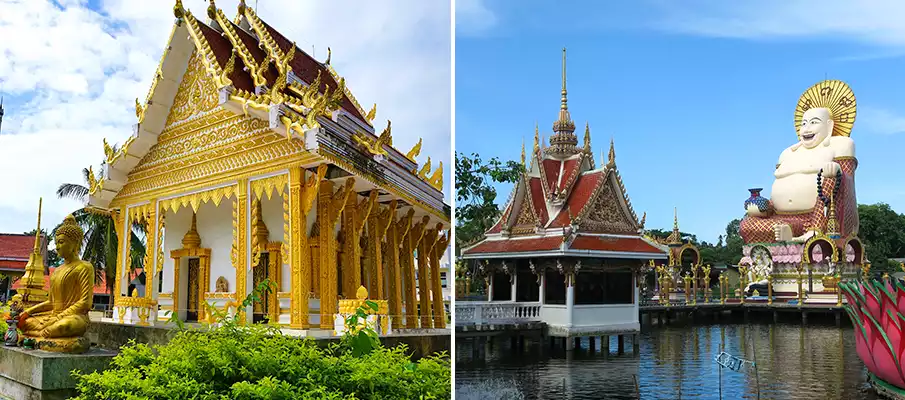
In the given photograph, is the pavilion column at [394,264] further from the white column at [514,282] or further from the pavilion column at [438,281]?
the white column at [514,282]

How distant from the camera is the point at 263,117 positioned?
632 cm

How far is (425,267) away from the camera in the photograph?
9.19 m

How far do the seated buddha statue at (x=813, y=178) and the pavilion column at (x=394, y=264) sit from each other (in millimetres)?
19229

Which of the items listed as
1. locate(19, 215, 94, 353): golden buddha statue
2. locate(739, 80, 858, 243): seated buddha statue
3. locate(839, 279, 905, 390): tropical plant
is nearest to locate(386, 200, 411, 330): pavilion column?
locate(19, 215, 94, 353): golden buddha statue

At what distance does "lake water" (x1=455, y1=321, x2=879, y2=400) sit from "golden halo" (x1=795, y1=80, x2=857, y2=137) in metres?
14.0

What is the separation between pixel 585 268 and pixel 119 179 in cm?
617

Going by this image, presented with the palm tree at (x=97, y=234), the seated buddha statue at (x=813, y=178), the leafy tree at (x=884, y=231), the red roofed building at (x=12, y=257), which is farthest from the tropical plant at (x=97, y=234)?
the leafy tree at (x=884, y=231)

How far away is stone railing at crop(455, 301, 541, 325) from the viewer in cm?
952

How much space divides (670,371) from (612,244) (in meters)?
1.95

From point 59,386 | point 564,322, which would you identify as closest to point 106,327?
point 59,386

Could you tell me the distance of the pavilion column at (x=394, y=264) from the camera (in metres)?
7.98

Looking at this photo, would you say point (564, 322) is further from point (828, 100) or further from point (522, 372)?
point (828, 100)

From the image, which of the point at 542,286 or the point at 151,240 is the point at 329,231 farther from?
the point at 542,286

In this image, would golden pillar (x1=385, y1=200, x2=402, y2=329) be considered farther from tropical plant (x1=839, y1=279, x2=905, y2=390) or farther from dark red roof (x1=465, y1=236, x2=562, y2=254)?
tropical plant (x1=839, y1=279, x2=905, y2=390)
